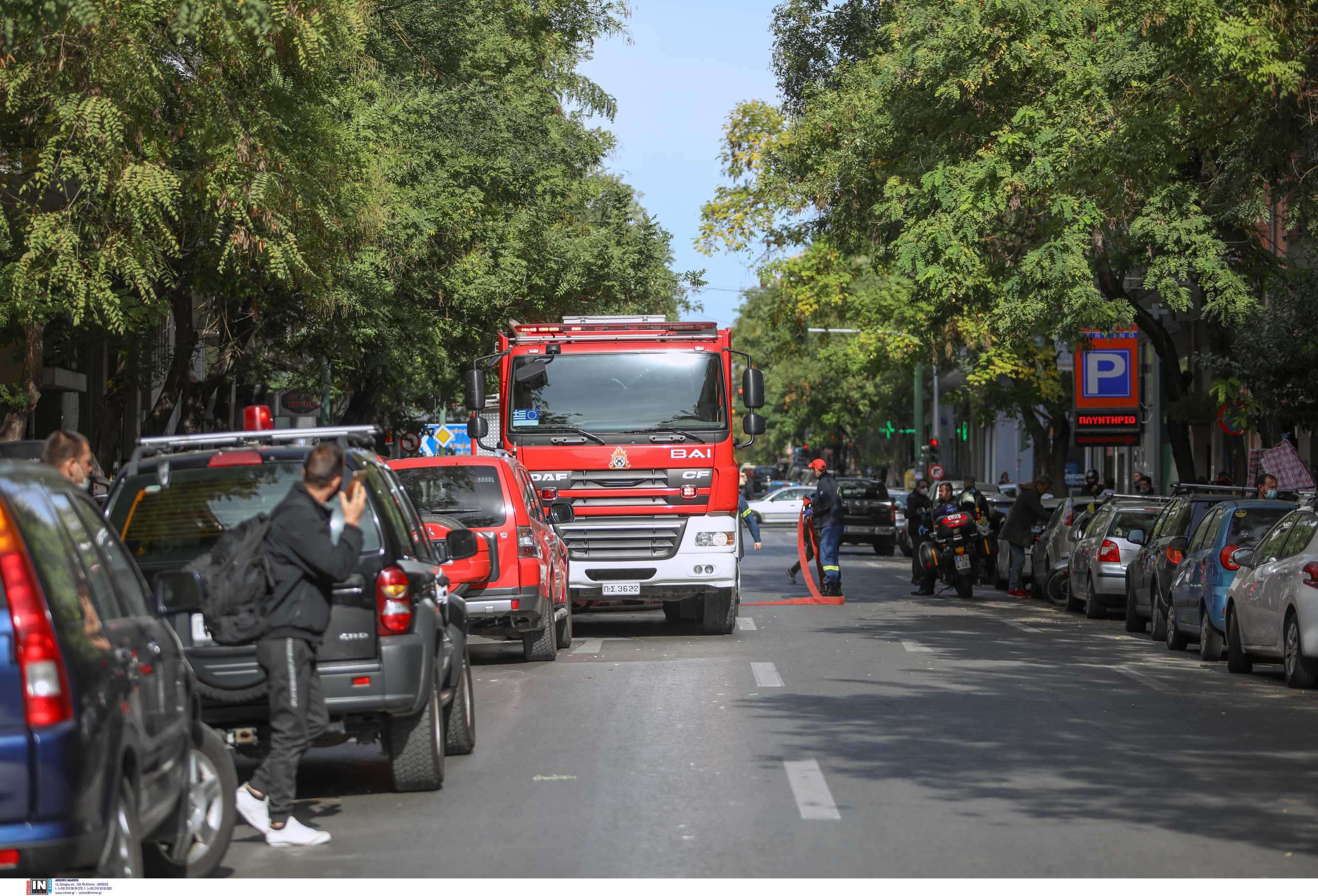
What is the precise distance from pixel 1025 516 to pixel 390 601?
68.5ft

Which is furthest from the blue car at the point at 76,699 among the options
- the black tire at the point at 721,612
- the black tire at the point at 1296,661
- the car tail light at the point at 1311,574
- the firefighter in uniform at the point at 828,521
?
the firefighter in uniform at the point at 828,521

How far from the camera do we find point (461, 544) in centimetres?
1027

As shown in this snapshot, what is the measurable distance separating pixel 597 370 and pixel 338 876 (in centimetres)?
1211

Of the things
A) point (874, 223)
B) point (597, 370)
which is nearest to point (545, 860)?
point (597, 370)

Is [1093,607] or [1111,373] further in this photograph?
[1111,373]

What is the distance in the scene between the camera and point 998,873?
688cm

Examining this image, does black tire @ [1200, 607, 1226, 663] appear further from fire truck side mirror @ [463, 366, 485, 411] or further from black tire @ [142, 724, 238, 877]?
black tire @ [142, 724, 238, 877]

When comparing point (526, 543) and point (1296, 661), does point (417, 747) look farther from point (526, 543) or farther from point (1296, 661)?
point (1296, 661)

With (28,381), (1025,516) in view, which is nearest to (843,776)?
(28,381)

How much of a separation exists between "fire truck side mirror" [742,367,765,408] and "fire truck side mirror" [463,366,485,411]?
266 cm

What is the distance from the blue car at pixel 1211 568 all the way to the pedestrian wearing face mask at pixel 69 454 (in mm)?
11057

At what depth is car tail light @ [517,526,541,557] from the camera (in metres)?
15.5

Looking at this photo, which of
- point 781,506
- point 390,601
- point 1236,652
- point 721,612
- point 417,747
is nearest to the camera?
point 390,601
